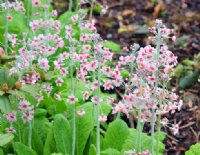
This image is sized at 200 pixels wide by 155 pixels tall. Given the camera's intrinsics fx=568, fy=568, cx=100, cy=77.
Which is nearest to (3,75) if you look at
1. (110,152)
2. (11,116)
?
(11,116)

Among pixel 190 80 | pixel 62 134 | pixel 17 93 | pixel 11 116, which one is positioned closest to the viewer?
pixel 17 93

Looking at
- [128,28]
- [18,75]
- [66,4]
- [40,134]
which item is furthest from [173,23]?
[18,75]

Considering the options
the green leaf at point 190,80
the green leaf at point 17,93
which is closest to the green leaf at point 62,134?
the green leaf at point 17,93

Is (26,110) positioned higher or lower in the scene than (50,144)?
higher

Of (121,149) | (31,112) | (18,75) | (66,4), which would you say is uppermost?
(66,4)

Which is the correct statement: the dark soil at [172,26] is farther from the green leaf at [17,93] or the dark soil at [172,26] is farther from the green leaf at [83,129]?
the green leaf at [17,93]

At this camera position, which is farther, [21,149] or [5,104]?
[21,149]

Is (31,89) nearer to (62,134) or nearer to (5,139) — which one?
(5,139)

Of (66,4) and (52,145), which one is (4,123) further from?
(66,4)
